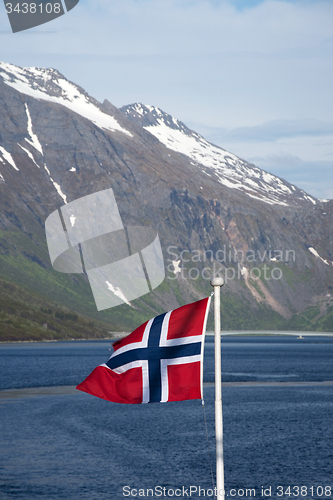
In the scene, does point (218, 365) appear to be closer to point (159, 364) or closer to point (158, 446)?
point (159, 364)

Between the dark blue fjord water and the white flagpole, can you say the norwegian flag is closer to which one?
the white flagpole

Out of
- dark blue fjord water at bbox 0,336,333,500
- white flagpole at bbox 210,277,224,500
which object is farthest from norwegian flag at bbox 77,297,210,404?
dark blue fjord water at bbox 0,336,333,500

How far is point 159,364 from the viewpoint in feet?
77.1

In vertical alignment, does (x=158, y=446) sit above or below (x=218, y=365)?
below

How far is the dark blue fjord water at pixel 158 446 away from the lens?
4566cm

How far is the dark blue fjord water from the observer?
45.7 meters

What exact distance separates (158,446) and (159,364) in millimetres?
42652

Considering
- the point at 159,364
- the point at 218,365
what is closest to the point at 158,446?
the point at 159,364

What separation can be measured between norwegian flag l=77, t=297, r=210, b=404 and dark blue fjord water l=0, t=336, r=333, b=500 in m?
21.9

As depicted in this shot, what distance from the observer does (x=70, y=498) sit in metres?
42.2

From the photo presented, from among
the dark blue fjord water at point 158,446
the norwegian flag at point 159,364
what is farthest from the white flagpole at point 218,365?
the dark blue fjord water at point 158,446

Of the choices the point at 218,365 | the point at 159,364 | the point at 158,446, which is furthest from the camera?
the point at 158,446

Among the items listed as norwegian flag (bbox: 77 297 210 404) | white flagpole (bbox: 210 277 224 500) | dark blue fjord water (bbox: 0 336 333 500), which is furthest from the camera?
dark blue fjord water (bbox: 0 336 333 500)

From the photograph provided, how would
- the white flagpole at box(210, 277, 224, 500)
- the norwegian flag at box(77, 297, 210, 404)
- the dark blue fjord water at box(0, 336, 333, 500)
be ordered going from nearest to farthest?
the white flagpole at box(210, 277, 224, 500) < the norwegian flag at box(77, 297, 210, 404) < the dark blue fjord water at box(0, 336, 333, 500)
